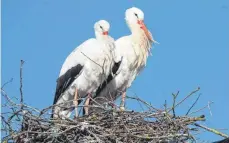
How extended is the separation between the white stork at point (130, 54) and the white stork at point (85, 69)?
22 cm

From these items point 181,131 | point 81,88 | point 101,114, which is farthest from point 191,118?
point 81,88

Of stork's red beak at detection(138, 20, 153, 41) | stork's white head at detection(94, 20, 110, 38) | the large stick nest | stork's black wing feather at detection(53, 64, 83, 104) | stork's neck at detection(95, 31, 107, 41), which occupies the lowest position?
the large stick nest

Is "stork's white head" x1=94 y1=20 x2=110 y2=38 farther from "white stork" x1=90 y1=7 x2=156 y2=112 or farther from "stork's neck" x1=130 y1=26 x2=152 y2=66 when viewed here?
"stork's neck" x1=130 y1=26 x2=152 y2=66

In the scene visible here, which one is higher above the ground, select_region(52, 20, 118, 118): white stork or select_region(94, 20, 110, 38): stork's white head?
select_region(94, 20, 110, 38): stork's white head

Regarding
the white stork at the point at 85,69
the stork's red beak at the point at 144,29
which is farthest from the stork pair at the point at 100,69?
the stork's red beak at the point at 144,29

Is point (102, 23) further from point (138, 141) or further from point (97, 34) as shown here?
point (138, 141)


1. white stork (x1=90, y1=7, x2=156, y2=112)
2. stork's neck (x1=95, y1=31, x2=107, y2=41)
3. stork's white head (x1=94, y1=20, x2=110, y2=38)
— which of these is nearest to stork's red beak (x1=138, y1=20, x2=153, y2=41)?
white stork (x1=90, y1=7, x2=156, y2=112)

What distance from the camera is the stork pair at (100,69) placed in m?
9.80

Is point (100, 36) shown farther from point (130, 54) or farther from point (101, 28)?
point (130, 54)

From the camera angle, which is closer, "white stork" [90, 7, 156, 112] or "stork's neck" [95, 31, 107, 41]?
"stork's neck" [95, 31, 107, 41]

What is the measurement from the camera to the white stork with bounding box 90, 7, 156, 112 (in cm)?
1015

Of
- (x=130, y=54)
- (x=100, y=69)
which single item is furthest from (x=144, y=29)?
(x=100, y=69)

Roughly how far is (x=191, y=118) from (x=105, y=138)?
2.97 ft

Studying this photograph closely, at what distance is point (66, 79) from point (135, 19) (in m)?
1.51
